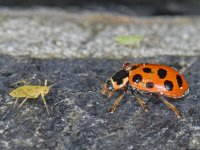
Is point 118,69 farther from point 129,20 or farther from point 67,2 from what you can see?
point 67,2

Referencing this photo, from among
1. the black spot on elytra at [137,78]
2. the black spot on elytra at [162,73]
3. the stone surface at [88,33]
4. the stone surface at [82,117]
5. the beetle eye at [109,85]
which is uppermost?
the stone surface at [88,33]

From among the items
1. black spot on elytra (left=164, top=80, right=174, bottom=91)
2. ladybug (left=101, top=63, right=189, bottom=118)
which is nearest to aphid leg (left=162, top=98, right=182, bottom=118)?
ladybug (left=101, top=63, right=189, bottom=118)

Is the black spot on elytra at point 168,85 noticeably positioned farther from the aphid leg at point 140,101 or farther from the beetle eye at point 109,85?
the beetle eye at point 109,85

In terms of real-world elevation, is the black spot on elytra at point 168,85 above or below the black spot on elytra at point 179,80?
below

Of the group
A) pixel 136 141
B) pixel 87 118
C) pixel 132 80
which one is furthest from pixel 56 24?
pixel 136 141

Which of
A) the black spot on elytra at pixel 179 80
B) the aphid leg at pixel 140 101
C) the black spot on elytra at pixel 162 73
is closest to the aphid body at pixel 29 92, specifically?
the aphid leg at pixel 140 101

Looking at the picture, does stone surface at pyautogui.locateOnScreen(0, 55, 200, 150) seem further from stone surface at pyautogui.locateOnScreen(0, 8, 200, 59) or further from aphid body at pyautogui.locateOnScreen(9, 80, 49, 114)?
stone surface at pyautogui.locateOnScreen(0, 8, 200, 59)

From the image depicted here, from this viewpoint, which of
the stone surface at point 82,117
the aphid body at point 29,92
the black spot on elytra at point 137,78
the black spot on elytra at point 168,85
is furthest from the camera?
the black spot on elytra at point 137,78
